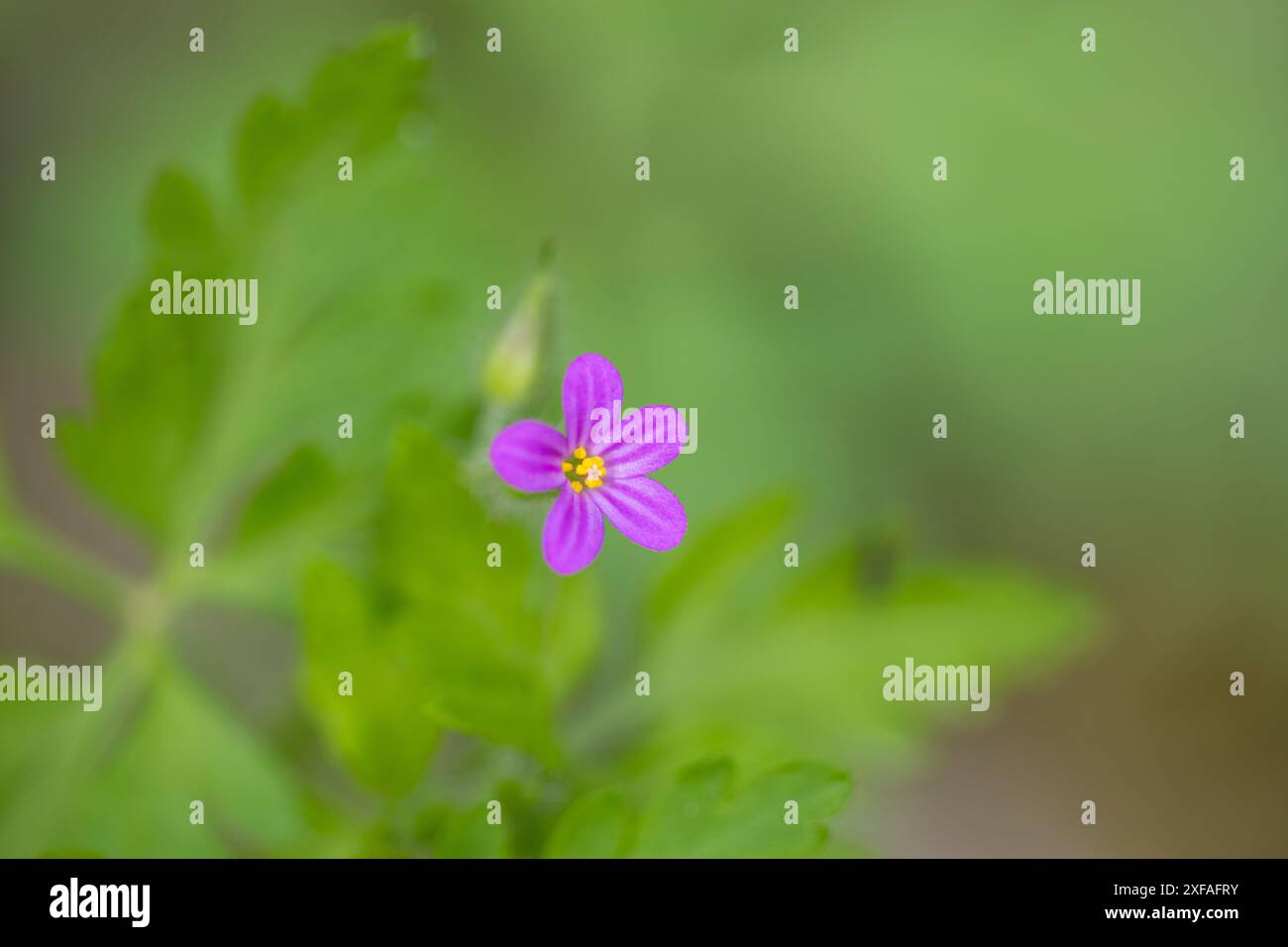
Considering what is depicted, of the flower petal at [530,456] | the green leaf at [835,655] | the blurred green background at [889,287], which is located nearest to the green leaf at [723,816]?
the flower petal at [530,456]

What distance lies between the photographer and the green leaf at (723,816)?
2.03 meters

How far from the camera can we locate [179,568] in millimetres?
2680

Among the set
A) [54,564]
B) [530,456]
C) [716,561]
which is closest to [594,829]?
[530,456]

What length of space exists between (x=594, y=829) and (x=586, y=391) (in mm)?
774

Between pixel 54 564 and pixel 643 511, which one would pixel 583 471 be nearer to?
pixel 643 511

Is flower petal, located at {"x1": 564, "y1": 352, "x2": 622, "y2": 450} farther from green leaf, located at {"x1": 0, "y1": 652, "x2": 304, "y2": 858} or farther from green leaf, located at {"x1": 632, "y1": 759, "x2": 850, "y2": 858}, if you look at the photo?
green leaf, located at {"x1": 0, "y1": 652, "x2": 304, "y2": 858}

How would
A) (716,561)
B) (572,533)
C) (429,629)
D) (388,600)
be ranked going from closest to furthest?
(572,533) < (429,629) < (388,600) < (716,561)

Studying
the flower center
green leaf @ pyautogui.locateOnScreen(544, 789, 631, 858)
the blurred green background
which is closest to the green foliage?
green leaf @ pyautogui.locateOnScreen(544, 789, 631, 858)

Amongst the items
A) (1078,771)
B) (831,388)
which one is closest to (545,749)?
(831,388)

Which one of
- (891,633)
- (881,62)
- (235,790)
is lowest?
(235,790)

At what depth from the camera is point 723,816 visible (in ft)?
6.87

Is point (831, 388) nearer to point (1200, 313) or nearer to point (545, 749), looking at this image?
point (1200, 313)
